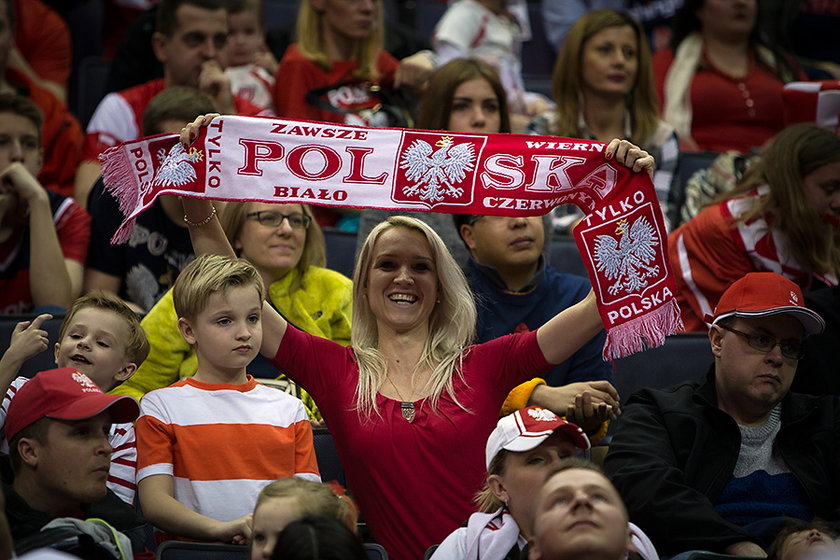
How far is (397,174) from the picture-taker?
3420mm

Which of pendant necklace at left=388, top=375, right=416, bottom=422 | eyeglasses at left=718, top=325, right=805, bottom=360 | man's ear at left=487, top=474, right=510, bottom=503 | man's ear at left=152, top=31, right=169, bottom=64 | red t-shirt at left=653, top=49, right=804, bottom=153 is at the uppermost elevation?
man's ear at left=152, top=31, right=169, bottom=64

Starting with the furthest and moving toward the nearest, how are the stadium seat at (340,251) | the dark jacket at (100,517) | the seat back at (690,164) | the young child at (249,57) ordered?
1. the young child at (249,57)
2. the seat back at (690,164)
3. the stadium seat at (340,251)
4. the dark jacket at (100,517)

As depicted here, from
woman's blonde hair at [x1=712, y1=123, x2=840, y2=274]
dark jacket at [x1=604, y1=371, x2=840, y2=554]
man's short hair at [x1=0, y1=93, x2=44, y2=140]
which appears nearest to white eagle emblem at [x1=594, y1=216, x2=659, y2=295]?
dark jacket at [x1=604, y1=371, x2=840, y2=554]

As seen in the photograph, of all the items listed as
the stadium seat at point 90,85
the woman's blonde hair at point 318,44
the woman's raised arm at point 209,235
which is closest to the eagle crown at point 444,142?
the woman's raised arm at point 209,235

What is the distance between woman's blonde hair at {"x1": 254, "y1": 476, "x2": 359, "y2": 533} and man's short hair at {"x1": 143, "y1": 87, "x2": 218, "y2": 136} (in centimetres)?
204

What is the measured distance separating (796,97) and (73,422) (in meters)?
3.43

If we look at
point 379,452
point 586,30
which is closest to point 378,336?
point 379,452

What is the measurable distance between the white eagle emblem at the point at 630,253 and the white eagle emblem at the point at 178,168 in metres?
1.16

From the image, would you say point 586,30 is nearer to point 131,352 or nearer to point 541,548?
point 131,352

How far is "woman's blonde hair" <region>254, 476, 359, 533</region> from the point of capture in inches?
104

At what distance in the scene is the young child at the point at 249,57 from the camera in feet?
18.6

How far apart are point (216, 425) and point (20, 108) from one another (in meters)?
1.93

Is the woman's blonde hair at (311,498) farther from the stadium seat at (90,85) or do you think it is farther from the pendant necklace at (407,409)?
the stadium seat at (90,85)

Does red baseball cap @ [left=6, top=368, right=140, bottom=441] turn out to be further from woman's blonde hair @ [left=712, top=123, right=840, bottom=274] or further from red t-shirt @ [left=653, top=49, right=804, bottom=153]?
red t-shirt @ [left=653, top=49, right=804, bottom=153]
